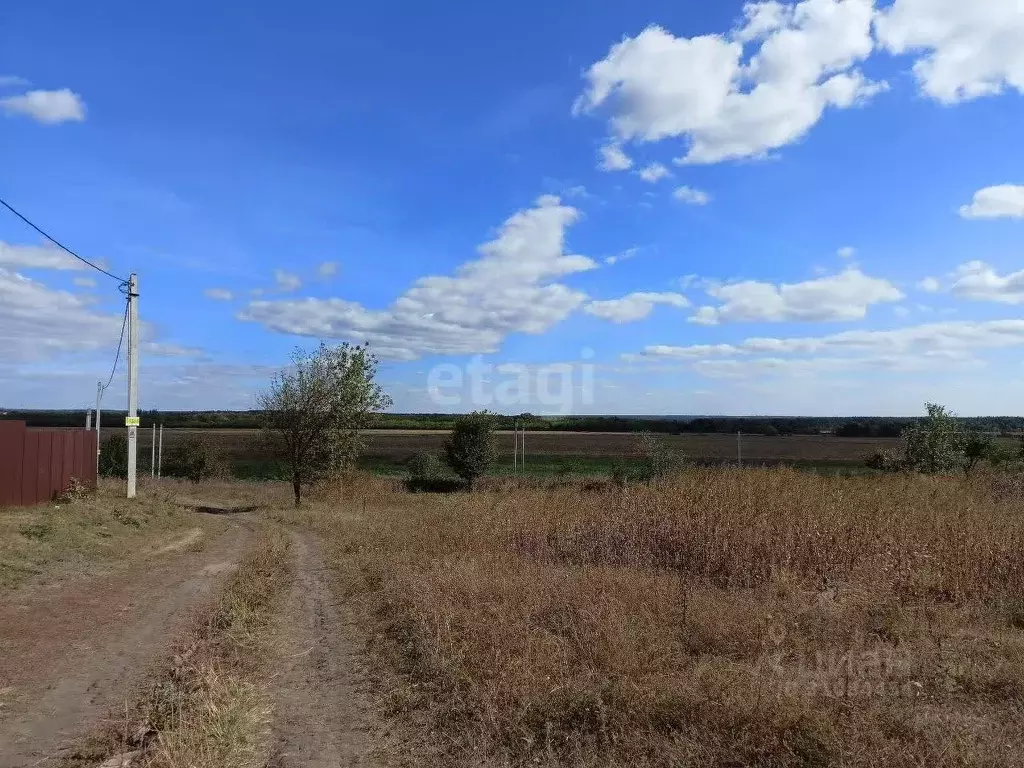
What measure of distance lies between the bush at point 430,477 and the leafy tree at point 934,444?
71.9 feet

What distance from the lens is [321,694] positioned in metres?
5.94

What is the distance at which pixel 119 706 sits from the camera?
5.71 metres

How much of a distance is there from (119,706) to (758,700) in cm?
499

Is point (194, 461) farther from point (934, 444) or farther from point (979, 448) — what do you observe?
point (979, 448)

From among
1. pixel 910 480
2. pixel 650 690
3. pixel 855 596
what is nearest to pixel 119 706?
pixel 650 690

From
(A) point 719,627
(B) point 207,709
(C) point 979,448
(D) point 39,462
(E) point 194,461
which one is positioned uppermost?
(D) point 39,462

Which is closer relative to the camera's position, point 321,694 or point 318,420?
point 321,694

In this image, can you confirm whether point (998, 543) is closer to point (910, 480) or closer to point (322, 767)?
point (910, 480)

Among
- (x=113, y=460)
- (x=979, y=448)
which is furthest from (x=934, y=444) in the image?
(x=113, y=460)

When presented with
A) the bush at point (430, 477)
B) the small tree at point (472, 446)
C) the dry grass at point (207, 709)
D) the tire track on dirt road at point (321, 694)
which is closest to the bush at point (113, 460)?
the bush at point (430, 477)

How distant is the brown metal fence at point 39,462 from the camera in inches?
698

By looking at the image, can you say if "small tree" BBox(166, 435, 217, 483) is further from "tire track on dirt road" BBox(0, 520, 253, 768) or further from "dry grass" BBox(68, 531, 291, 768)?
"dry grass" BBox(68, 531, 291, 768)

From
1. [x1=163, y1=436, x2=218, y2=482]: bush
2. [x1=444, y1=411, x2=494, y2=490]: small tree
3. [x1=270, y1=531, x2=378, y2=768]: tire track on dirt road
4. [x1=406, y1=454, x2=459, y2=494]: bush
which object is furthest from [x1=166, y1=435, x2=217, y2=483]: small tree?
[x1=270, y1=531, x2=378, y2=768]: tire track on dirt road

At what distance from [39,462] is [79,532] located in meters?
5.85
